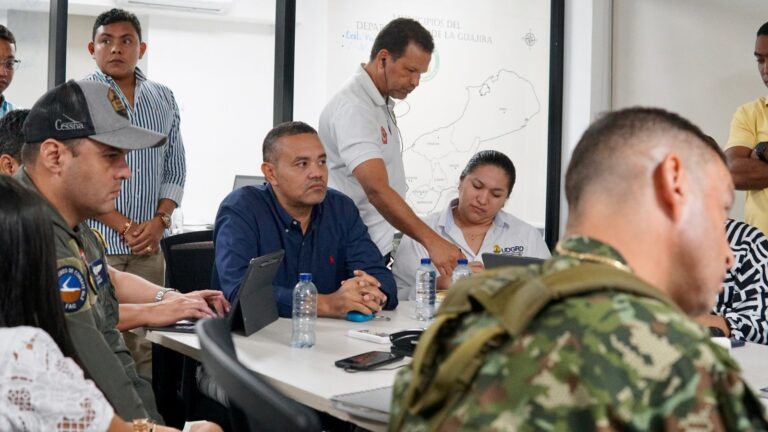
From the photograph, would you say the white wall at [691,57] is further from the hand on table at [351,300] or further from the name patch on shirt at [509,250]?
the hand on table at [351,300]

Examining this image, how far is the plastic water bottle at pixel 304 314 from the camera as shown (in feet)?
7.60

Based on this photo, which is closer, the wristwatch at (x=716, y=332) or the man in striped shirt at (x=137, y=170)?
the wristwatch at (x=716, y=332)

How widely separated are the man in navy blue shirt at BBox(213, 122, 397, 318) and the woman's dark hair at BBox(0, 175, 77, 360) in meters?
1.27

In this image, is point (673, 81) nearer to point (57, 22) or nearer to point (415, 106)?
point (415, 106)

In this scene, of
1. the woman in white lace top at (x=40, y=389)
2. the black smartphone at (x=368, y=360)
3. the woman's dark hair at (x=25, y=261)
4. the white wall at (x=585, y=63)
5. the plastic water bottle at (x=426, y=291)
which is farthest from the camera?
the white wall at (x=585, y=63)

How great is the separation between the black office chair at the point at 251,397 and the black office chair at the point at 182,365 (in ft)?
3.77

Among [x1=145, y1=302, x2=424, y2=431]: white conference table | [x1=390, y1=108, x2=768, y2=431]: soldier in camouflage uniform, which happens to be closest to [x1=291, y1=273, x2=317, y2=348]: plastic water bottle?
[x1=145, y1=302, x2=424, y2=431]: white conference table

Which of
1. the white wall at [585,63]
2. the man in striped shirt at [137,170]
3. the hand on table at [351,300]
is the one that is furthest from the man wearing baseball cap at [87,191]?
the white wall at [585,63]

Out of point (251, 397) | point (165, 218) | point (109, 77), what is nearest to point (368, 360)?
point (251, 397)

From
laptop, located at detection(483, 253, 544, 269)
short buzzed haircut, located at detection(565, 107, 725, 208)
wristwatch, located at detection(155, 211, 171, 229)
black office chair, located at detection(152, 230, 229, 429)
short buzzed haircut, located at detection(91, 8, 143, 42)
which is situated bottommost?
black office chair, located at detection(152, 230, 229, 429)

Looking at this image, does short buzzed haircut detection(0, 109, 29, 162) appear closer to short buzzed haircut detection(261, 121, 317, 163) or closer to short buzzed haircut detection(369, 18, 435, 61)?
short buzzed haircut detection(261, 121, 317, 163)

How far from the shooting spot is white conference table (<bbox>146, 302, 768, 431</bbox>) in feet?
6.06

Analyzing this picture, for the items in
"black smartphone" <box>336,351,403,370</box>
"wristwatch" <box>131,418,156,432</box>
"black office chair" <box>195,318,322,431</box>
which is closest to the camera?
"black office chair" <box>195,318,322,431</box>

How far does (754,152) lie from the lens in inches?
151
